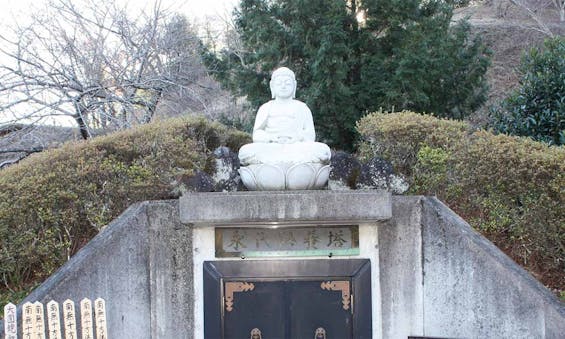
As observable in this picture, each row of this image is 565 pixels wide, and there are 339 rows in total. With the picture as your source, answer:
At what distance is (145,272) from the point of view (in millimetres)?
5238

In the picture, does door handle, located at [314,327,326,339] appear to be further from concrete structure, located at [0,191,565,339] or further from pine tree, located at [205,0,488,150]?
pine tree, located at [205,0,488,150]

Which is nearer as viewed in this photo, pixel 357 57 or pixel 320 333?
pixel 320 333

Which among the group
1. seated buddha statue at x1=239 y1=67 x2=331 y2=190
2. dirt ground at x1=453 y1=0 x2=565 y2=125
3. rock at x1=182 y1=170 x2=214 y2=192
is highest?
dirt ground at x1=453 y1=0 x2=565 y2=125

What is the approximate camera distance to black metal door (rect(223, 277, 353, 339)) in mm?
5051

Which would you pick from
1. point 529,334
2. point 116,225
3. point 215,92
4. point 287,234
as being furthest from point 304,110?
point 215,92

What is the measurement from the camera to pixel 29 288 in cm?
637

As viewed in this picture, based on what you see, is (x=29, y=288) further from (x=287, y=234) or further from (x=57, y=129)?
(x=57, y=129)

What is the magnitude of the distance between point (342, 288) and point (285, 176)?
3.86 ft

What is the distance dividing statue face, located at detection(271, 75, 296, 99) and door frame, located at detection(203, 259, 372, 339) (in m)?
1.68

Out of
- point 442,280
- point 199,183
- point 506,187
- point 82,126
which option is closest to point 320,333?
point 442,280

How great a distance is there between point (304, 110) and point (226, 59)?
7281mm

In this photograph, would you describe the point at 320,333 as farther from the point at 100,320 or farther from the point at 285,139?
the point at 100,320

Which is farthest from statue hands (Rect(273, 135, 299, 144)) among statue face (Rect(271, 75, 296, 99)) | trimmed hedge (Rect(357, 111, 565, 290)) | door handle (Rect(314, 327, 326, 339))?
trimmed hedge (Rect(357, 111, 565, 290))

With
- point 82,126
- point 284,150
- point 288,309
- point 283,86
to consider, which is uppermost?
point 82,126
